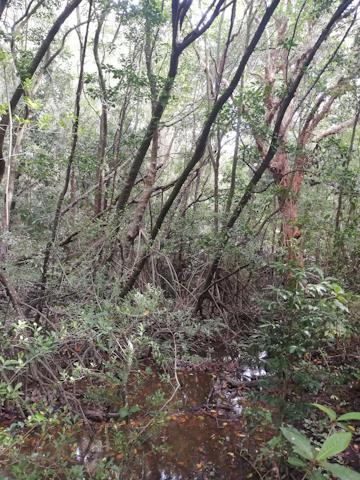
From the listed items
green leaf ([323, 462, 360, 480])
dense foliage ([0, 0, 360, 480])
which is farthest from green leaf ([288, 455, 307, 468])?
green leaf ([323, 462, 360, 480])

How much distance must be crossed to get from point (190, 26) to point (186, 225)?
3122mm

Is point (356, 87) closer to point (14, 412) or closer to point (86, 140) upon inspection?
point (86, 140)

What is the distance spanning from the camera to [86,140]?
784 cm

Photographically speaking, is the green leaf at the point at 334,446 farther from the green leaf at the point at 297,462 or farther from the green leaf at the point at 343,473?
the green leaf at the point at 297,462

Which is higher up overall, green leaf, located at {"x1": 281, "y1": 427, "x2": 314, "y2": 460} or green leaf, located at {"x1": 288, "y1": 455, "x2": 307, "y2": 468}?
green leaf, located at {"x1": 281, "y1": 427, "x2": 314, "y2": 460}

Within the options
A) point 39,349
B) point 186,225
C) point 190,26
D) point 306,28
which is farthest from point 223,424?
point 306,28

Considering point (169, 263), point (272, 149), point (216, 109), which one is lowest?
point (169, 263)

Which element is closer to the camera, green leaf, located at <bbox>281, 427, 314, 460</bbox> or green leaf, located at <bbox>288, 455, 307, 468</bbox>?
green leaf, located at <bbox>281, 427, 314, 460</bbox>

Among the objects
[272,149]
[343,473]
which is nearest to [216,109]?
[272,149]

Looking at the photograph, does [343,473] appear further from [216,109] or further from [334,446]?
[216,109]

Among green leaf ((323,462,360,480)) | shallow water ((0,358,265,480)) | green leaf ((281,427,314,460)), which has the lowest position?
shallow water ((0,358,265,480))

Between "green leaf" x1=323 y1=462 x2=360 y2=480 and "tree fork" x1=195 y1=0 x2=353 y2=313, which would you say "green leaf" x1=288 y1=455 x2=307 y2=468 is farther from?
"tree fork" x1=195 y1=0 x2=353 y2=313

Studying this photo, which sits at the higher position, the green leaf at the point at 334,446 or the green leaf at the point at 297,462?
the green leaf at the point at 334,446

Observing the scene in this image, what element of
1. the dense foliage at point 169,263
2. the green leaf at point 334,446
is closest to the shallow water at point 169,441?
the dense foliage at point 169,263
